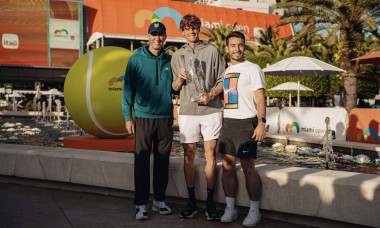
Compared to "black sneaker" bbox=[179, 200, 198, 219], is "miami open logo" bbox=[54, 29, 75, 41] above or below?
above

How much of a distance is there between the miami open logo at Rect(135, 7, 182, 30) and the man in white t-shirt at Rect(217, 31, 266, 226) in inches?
2078

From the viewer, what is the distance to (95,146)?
7059 millimetres

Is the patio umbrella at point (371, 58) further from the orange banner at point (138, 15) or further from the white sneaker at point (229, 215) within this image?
the orange banner at point (138, 15)

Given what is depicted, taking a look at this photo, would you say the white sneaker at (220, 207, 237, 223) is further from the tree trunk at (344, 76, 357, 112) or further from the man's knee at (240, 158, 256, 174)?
the tree trunk at (344, 76, 357, 112)

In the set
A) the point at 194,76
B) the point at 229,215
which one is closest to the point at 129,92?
the point at 194,76

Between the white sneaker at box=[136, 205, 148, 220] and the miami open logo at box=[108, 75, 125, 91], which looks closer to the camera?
the white sneaker at box=[136, 205, 148, 220]

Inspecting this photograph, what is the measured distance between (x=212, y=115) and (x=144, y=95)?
850 millimetres

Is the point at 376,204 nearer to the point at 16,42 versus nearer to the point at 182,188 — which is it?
the point at 182,188

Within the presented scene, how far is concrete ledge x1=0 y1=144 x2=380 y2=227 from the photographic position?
11.8 ft

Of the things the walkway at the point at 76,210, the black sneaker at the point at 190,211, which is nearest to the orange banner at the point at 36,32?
the walkway at the point at 76,210

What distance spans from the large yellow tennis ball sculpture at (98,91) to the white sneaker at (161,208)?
2799 millimetres

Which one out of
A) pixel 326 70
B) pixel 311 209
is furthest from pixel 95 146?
pixel 326 70

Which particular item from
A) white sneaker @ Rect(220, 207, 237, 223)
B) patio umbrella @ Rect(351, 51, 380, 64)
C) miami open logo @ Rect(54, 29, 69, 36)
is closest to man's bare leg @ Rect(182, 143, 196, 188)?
white sneaker @ Rect(220, 207, 237, 223)

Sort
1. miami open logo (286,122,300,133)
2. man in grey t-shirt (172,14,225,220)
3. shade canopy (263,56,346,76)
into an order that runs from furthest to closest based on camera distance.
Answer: shade canopy (263,56,346,76) → miami open logo (286,122,300,133) → man in grey t-shirt (172,14,225,220)
